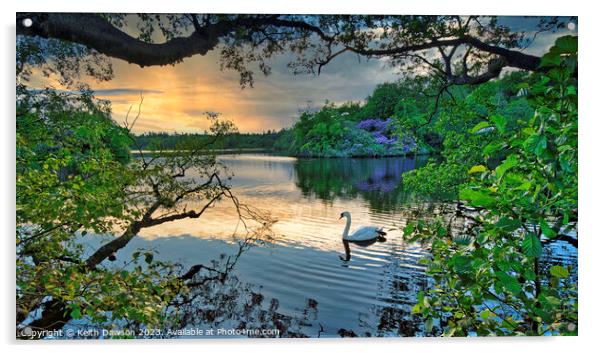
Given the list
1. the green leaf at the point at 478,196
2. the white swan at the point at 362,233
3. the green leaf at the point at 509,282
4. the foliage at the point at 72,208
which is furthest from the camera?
the white swan at the point at 362,233

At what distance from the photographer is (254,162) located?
12.2ft

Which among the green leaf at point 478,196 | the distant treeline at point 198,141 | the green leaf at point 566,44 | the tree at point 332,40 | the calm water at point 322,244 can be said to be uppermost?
the tree at point 332,40

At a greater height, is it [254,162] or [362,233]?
Result: [254,162]

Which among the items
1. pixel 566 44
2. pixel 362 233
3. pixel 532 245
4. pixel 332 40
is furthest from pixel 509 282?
pixel 332 40

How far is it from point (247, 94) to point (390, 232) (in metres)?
1.57

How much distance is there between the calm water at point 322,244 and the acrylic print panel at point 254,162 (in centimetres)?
2

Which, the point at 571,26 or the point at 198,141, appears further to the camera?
the point at 198,141

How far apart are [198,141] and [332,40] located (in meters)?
1.32

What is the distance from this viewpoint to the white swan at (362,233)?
11.4ft

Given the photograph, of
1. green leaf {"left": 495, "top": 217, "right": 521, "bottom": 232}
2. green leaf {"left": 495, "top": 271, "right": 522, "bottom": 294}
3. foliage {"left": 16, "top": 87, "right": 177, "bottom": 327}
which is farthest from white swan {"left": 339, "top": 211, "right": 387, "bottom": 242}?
green leaf {"left": 495, "top": 217, "right": 521, "bottom": 232}

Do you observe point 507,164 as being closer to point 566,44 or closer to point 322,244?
point 566,44

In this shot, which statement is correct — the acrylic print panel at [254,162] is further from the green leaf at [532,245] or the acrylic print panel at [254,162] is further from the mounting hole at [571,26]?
the green leaf at [532,245]

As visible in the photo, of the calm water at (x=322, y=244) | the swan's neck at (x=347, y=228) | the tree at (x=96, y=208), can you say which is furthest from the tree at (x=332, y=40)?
the swan's neck at (x=347, y=228)

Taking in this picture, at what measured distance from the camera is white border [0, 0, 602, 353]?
3.12 metres
